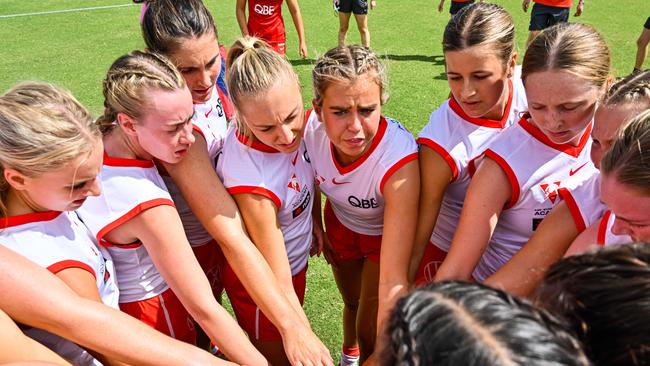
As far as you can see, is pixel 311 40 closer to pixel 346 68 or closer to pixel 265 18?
pixel 265 18

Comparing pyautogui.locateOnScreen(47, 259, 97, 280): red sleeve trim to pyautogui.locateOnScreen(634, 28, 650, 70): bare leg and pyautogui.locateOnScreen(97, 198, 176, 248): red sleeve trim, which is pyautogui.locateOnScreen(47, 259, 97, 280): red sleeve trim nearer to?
pyautogui.locateOnScreen(97, 198, 176, 248): red sleeve trim

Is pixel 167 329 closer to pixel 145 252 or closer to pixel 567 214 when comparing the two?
pixel 145 252

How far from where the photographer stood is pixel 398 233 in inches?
87.0

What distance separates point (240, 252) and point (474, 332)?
4.80 ft

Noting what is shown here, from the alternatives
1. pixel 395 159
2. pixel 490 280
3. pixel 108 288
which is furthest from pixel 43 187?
pixel 490 280

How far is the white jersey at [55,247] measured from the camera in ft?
5.91

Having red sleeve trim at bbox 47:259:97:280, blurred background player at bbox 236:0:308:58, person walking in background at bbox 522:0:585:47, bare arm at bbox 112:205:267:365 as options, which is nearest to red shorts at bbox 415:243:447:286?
bare arm at bbox 112:205:267:365

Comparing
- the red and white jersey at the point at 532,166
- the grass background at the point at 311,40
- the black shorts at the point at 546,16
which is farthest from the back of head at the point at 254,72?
the black shorts at the point at 546,16

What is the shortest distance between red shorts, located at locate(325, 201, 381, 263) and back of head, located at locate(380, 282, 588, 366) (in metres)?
1.73

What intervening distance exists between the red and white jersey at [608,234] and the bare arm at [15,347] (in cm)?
175

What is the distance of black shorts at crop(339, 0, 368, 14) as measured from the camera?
862cm

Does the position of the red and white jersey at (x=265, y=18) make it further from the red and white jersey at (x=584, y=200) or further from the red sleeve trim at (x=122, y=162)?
the red and white jersey at (x=584, y=200)

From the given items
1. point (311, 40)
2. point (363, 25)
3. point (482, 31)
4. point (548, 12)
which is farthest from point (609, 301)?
point (311, 40)

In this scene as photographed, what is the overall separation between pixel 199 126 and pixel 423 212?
1.10m
